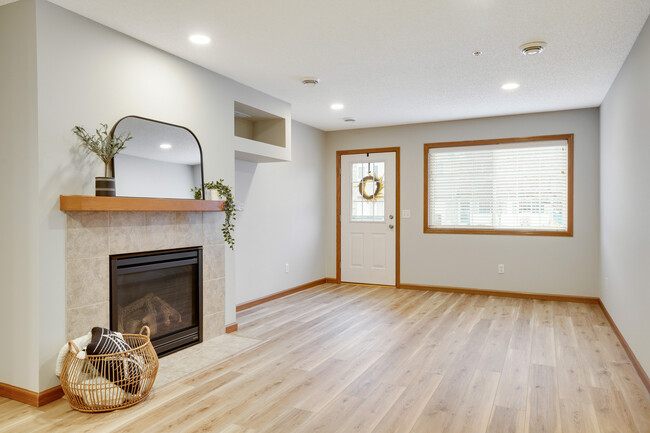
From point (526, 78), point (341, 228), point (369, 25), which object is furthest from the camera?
point (341, 228)

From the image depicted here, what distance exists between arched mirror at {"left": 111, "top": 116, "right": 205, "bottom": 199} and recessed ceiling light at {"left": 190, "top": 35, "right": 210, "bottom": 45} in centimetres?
66

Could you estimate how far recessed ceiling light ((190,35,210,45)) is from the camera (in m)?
3.24

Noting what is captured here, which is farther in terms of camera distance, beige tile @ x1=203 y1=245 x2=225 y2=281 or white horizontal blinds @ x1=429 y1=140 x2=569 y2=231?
white horizontal blinds @ x1=429 y1=140 x2=569 y2=231

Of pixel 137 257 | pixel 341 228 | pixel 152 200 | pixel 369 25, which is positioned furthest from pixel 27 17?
pixel 341 228

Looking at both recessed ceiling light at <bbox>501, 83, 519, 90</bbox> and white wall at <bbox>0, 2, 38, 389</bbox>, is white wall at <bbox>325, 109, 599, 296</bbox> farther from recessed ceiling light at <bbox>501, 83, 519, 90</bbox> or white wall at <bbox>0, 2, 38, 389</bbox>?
white wall at <bbox>0, 2, 38, 389</bbox>

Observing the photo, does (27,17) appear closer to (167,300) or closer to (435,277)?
(167,300)

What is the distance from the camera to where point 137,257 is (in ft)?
10.7

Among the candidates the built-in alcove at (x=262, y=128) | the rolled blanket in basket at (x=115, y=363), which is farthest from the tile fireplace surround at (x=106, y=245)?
the built-in alcove at (x=262, y=128)

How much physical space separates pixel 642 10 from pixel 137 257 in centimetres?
373

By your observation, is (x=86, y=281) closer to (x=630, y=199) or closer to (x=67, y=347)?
(x=67, y=347)

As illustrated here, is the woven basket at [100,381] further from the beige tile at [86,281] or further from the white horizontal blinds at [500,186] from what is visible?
the white horizontal blinds at [500,186]

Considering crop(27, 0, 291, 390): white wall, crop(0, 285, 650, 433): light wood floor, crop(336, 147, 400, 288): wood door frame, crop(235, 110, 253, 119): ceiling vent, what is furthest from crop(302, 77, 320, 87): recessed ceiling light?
crop(336, 147, 400, 288): wood door frame

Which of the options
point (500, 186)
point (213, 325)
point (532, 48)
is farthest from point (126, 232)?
point (500, 186)

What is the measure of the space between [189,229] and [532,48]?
306 cm
